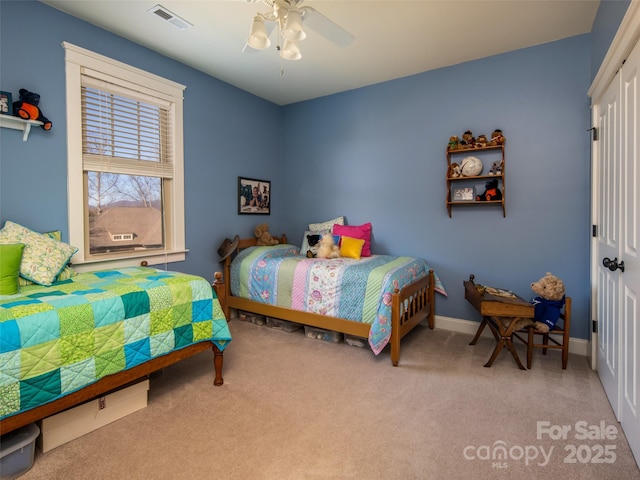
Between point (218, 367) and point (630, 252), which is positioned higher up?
point (630, 252)

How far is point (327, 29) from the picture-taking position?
257 centimetres

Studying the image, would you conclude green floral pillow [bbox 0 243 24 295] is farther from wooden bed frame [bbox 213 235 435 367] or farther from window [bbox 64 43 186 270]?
wooden bed frame [bbox 213 235 435 367]

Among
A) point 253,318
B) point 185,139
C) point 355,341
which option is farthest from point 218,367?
point 185,139

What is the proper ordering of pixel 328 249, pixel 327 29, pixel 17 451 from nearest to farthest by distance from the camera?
pixel 17 451 < pixel 327 29 < pixel 328 249

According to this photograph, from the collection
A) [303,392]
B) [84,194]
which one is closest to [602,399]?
[303,392]

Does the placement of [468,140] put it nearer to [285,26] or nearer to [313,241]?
[313,241]

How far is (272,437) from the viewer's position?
5.66 feet

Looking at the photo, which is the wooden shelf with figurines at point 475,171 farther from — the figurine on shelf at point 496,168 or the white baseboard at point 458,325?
the white baseboard at point 458,325

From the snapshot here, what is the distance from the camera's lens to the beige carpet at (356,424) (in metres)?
1.51

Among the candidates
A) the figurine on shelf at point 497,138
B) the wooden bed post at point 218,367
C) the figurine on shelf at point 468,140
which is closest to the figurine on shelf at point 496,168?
the figurine on shelf at point 497,138

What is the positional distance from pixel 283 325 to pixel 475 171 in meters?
2.45

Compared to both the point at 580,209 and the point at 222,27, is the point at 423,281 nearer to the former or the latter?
the point at 580,209

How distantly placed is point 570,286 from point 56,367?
3.67 metres

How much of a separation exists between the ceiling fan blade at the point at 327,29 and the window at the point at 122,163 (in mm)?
1474
